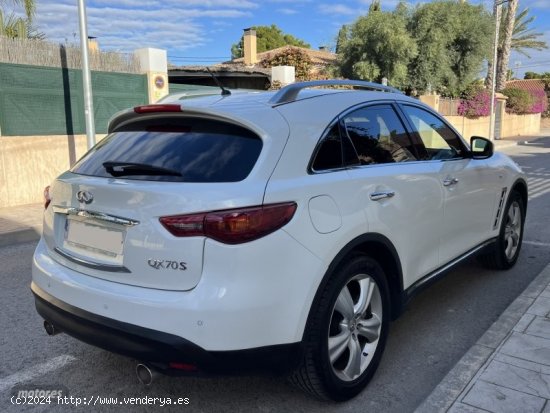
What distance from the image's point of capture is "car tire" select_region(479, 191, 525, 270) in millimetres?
4941

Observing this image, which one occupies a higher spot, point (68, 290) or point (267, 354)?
point (68, 290)

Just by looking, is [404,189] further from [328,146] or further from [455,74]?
[455,74]

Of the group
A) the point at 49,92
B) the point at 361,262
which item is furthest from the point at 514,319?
the point at 49,92

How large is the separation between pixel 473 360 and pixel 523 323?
756 mm

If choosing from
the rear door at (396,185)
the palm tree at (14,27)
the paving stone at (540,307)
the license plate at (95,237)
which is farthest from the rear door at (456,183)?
the palm tree at (14,27)

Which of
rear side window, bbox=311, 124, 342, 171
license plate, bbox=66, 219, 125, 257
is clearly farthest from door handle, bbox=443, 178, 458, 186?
license plate, bbox=66, 219, 125, 257

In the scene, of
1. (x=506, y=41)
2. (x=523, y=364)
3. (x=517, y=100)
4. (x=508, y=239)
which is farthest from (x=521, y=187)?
(x=517, y=100)

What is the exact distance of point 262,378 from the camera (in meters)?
3.15

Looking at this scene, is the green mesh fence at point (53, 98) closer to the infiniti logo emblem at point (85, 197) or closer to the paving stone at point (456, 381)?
the infiniti logo emblem at point (85, 197)

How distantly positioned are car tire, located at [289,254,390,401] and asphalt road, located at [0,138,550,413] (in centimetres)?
18

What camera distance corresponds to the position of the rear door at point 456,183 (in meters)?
3.77

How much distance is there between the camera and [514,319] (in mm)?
3744

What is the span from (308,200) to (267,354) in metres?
0.75

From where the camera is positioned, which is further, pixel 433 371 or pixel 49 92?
pixel 49 92
